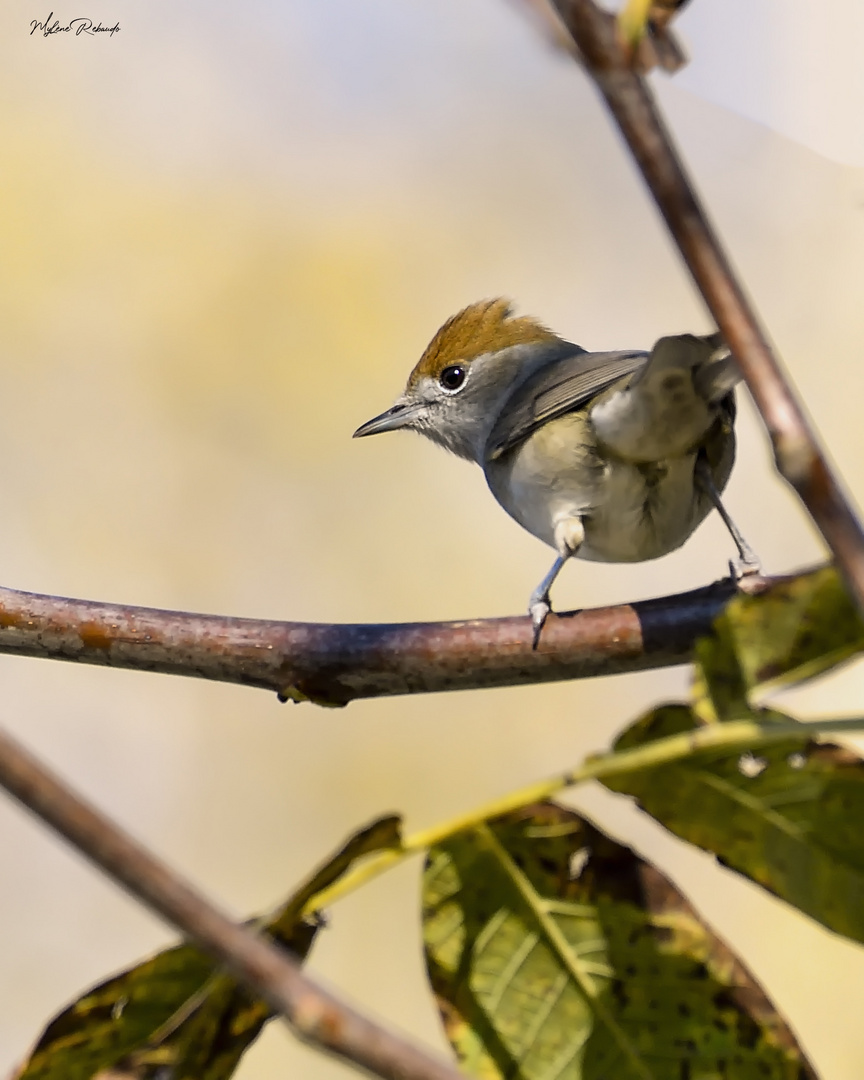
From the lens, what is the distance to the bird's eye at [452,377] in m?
3.63

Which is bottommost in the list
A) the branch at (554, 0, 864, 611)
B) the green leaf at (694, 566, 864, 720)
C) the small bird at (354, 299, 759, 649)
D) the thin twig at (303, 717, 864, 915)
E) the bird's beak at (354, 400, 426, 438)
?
the thin twig at (303, 717, 864, 915)

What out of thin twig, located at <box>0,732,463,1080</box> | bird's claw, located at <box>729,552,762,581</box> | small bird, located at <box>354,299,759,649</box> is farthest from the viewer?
small bird, located at <box>354,299,759,649</box>

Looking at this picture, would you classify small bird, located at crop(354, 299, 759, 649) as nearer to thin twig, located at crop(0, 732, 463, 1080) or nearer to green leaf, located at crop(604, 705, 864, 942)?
green leaf, located at crop(604, 705, 864, 942)

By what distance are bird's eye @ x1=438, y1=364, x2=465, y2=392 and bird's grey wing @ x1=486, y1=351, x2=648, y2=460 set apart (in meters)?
0.37

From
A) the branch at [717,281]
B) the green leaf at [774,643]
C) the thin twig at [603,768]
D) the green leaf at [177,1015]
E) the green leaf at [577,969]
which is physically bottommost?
the green leaf at [577,969]

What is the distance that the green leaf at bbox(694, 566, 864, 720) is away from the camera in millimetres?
992

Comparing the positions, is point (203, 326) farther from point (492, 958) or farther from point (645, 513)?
point (492, 958)

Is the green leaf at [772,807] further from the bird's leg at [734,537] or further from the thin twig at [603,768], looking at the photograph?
the bird's leg at [734,537]

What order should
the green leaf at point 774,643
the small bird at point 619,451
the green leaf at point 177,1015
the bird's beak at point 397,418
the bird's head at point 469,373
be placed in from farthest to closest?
the bird's beak at point 397,418 → the bird's head at point 469,373 → the small bird at point 619,451 → the green leaf at point 177,1015 → the green leaf at point 774,643

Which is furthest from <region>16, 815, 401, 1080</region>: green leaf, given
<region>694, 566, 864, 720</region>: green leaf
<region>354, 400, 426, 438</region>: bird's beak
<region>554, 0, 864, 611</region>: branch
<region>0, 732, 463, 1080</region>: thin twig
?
<region>354, 400, 426, 438</region>: bird's beak

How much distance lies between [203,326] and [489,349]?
3632mm

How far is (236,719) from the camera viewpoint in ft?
19.9

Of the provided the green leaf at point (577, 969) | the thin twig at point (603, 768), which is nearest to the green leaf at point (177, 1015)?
the thin twig at point (603, 768)

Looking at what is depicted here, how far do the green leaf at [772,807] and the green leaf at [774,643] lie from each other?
58mm
